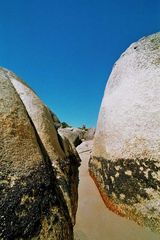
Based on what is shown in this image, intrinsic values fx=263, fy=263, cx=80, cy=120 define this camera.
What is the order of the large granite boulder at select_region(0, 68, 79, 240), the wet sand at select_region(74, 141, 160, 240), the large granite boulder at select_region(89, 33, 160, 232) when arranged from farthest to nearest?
1. the large granite boulder at select_region(89, 33, 160, 232)
2. the wet sand at select_region(74, 141, 160, 240)
3. the large granite boulder at select_region(0, 68, 79, 240)

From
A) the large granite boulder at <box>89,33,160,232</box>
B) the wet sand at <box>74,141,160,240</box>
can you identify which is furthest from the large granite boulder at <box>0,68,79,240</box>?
the large granite boulder at <box>89,33,160,232</box>

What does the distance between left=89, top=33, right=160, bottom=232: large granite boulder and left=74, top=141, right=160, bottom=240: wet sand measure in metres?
0.15

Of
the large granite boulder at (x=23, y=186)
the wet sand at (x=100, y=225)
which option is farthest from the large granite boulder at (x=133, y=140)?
the large granite boulder at (x=23, y=186)

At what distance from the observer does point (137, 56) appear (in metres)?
5.56

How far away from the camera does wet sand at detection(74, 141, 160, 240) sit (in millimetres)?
3758

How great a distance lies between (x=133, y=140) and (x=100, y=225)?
1.54 metres

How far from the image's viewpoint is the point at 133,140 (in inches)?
185

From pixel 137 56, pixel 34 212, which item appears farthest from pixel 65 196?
pixel 137 56

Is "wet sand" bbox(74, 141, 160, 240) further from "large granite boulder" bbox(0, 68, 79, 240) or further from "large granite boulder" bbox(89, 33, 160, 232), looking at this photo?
"large granite boulder" bbox(0, 68, 79, 240)

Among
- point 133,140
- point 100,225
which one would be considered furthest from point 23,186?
point 133,140

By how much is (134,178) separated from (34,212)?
2.35 m

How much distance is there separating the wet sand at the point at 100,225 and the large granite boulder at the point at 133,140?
0.49 feet

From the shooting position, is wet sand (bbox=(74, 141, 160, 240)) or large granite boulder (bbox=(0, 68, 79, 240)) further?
wet sand (bbox=(74, 141, 160, 240))

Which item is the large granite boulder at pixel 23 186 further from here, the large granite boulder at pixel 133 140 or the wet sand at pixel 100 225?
the large granite boulder at pixel 133 140
